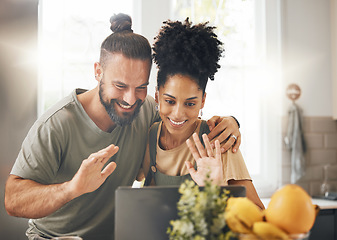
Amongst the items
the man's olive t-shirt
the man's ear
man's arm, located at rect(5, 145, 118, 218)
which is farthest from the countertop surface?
the man's ear

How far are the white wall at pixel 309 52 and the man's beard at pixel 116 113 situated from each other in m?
1.40

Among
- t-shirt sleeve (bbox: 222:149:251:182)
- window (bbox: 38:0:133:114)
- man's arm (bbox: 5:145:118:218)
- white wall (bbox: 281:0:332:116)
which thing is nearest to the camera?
man's arm (bbox: 5:145:118:218)

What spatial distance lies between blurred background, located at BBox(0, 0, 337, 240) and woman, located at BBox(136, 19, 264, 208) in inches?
28.0

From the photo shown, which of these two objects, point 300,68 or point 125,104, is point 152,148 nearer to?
point 125,104

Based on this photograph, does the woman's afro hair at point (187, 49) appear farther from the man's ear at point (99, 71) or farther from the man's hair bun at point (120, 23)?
the man's ear at point (99, 71)

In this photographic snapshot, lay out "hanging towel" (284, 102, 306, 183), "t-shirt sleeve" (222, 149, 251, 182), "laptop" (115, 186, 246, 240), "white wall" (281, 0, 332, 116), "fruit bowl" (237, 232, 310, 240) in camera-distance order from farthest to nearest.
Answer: "white wall" (281, 0, 332, 116) → "hanging towel" (284, 102, 306, 183) → "t-shirt sleeve" (222, 149, 251, 182) → "laptop" (115, 186, 246, 240) → "fruit bowl" (237, 232, 310, 240)

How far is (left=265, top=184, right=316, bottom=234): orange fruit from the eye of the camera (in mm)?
777

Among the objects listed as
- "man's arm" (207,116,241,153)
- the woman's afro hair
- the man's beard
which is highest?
the woman's afro hair

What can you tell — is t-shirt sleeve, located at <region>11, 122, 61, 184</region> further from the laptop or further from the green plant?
the green plant

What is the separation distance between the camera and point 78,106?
173 cm

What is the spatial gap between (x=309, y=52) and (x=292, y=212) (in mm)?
2313

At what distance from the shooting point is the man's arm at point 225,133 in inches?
70.1

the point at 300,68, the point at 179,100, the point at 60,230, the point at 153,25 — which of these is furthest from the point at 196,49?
the point at 300,68

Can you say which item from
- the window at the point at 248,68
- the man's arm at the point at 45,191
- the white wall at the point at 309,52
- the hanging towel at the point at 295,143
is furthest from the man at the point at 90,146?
the white wall at the point at 309,52
